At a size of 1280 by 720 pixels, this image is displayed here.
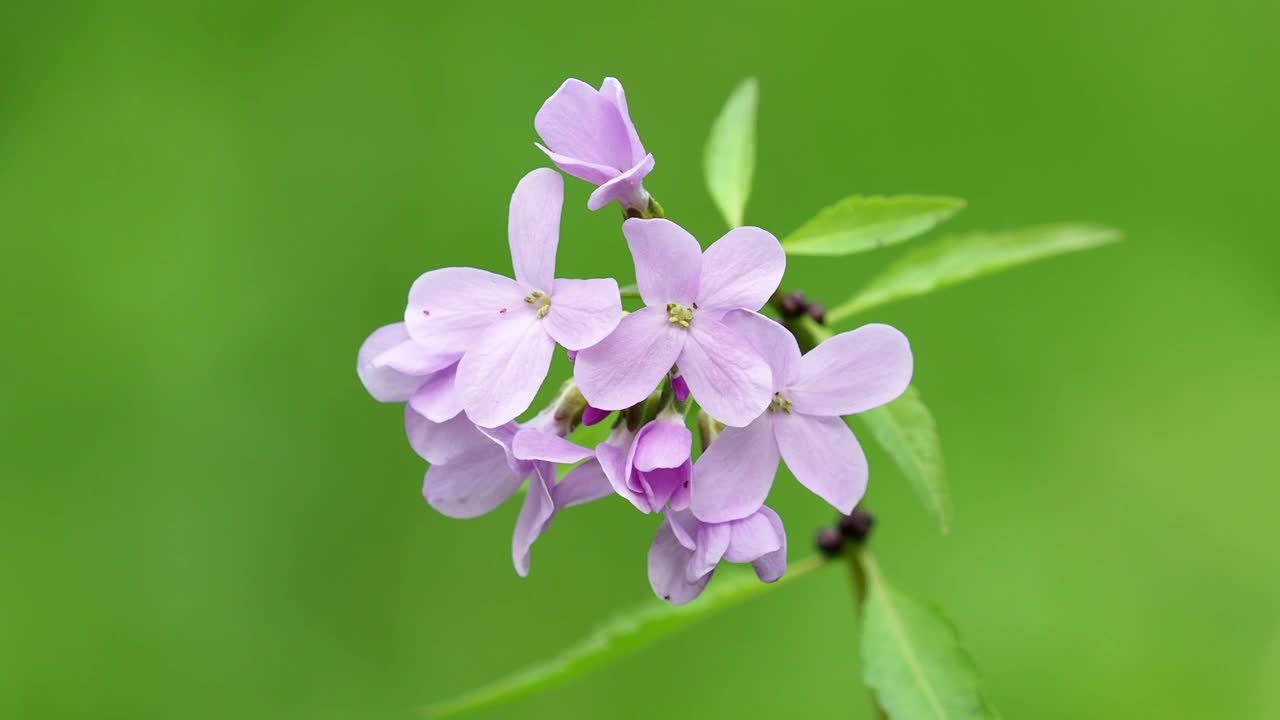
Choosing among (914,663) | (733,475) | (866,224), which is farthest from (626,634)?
(866,224)

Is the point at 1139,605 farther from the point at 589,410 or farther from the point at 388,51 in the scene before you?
the point at 388,51

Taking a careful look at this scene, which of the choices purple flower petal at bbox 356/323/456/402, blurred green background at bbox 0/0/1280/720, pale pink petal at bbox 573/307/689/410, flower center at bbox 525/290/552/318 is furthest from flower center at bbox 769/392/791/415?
blurred green background at bbox 0/0/1280/720

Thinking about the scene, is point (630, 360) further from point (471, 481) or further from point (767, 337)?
point (471, 481)

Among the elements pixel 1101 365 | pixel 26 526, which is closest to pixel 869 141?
pixel 1101 365

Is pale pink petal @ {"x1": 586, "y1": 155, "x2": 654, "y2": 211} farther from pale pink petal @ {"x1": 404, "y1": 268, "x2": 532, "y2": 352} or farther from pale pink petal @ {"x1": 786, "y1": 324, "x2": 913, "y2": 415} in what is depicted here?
pale pink petal @ {"x1": 786, "y1": 324, "x2": 913, "y2": 415}

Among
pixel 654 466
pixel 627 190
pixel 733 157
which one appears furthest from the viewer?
pixel 733 157

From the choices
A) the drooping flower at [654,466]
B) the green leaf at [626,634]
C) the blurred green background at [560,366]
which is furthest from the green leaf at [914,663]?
the blurred green background at [560,366]
